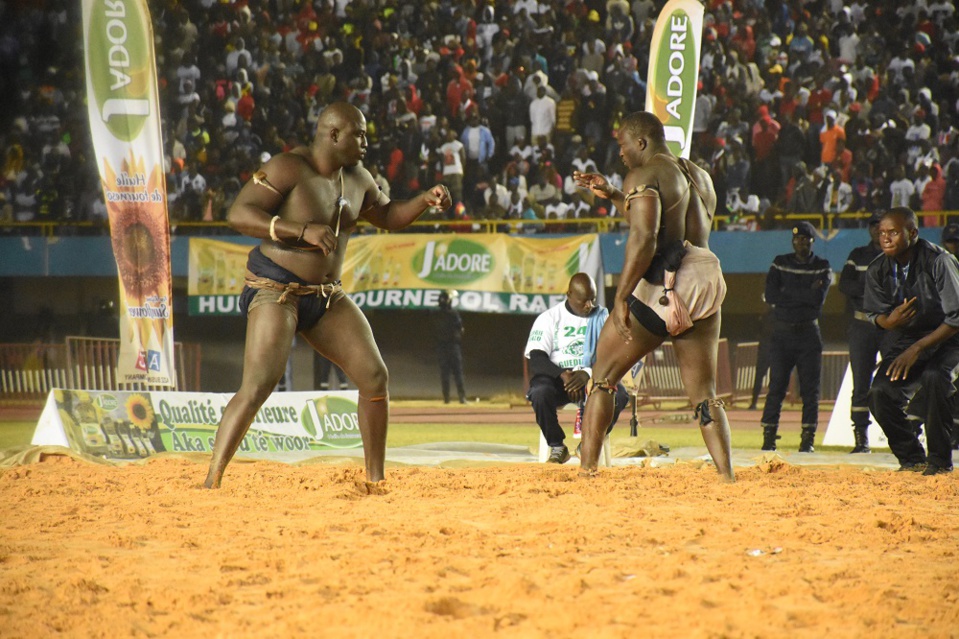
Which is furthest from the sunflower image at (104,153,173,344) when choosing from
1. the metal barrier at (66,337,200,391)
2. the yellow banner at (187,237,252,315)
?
the yellow banner at (187,237,252,315)

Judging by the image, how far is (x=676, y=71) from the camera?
946 cm

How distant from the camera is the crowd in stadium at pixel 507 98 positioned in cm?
1806

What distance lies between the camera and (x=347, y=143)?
19.2 ft

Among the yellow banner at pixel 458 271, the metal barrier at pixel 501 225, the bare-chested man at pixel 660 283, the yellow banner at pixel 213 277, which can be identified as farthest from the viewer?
the metal barrier at pixel 501 225

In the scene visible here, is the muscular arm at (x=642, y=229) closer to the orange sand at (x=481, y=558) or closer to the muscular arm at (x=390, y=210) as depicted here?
the muscular arm at (x=390, y=210)

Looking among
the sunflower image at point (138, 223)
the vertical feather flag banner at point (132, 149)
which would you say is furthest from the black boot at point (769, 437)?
the sunflower image at point (138, 223)

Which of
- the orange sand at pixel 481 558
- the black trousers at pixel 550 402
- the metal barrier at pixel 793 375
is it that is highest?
the orange sand at pixel 481 558

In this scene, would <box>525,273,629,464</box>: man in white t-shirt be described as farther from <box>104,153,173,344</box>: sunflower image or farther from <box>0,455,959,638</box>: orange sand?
<box>104,153,173,344</box>: sunflower image

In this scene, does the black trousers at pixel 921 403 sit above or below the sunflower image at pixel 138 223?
below

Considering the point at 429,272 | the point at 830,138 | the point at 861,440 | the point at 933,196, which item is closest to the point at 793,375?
the point at 933,196

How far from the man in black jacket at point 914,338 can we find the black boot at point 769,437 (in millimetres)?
2288

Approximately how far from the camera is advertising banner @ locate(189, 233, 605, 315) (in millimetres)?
16016

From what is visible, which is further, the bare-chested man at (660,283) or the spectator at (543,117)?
the spectator at (543,117)

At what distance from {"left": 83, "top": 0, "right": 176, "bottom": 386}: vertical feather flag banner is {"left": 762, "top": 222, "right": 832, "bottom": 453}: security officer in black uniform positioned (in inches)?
213
